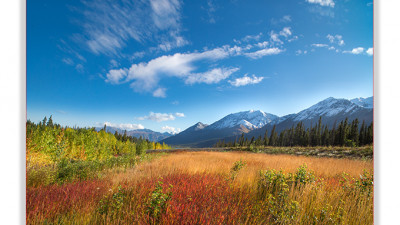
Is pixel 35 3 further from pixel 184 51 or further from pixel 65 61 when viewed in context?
pixel 184 51

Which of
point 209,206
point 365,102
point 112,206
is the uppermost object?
point 365,102

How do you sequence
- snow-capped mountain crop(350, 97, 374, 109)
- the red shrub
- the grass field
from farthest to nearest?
1. snow-capped mountain crop(350, 97, 374, 109)
2. the red shrub
3. the grass field

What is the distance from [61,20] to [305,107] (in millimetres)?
5974

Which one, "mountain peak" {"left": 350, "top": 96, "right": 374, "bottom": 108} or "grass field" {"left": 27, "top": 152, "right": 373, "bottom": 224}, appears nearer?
"grass field" {"left": 27, "top": 152, "right": 373, "bottom": 224}

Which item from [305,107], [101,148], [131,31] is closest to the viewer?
[131,31]

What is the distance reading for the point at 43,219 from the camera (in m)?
1.93

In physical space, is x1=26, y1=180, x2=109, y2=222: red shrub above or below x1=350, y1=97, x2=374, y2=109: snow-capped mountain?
below

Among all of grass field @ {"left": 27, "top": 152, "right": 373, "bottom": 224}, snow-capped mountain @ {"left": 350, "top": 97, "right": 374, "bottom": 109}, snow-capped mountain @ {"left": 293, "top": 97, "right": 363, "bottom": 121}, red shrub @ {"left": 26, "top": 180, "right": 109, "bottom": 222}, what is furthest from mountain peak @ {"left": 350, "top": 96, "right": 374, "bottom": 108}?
red shrub @ {"left": 26, "top": 180, "right": 109, "bottom": 222}

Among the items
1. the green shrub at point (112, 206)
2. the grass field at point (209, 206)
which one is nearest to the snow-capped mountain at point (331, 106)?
the grass field at point (209, 206)

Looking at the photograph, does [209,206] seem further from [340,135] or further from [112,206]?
[340,135]

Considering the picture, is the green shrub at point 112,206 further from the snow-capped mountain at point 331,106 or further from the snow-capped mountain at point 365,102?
the snow-capped mountain at point 365,102

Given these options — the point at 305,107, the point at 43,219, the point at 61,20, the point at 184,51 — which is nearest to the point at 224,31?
the point at 184,51

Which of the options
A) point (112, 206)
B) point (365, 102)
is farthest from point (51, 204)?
point (365, 102)

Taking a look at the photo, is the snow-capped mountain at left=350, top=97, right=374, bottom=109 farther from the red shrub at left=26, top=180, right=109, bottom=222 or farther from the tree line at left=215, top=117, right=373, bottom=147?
the red shrub at left=26, top=180, right=109, bottom=222
